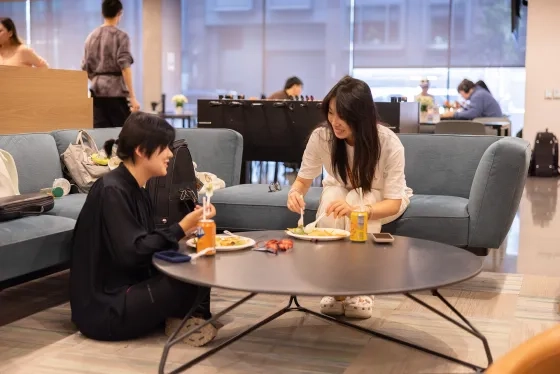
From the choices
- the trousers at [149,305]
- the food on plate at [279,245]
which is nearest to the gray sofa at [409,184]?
the trousers at [149,305]

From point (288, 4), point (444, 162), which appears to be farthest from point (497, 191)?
point (288, 4)

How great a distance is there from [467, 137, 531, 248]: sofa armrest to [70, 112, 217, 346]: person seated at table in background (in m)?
1.45

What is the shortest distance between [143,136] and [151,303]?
0.63 m

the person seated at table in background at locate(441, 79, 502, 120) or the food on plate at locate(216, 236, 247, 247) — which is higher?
the person seated at table in background at locate(441, 79, 502, 120)

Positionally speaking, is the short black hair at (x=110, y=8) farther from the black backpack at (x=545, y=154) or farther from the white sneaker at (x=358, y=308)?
the black backpack at (x=545, y=154)

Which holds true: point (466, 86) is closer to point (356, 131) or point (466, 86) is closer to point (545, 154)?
point (545, 154)

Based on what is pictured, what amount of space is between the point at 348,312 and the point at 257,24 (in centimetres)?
908

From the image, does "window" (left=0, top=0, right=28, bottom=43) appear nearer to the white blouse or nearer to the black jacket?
the white blouse

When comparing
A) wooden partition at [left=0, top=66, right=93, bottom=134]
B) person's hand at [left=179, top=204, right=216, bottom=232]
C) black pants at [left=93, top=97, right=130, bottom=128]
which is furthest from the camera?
black pants at [left=93, top=97, right=130, bottom=128]

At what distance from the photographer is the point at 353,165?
133 inches

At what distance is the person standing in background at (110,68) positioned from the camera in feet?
19.1

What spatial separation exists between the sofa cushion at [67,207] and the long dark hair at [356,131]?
1.26m

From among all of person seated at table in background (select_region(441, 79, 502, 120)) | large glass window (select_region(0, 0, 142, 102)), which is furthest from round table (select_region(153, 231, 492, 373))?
large glass window (select_region(0, 0, 142, 102))

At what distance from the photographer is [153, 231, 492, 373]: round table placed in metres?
2.20
